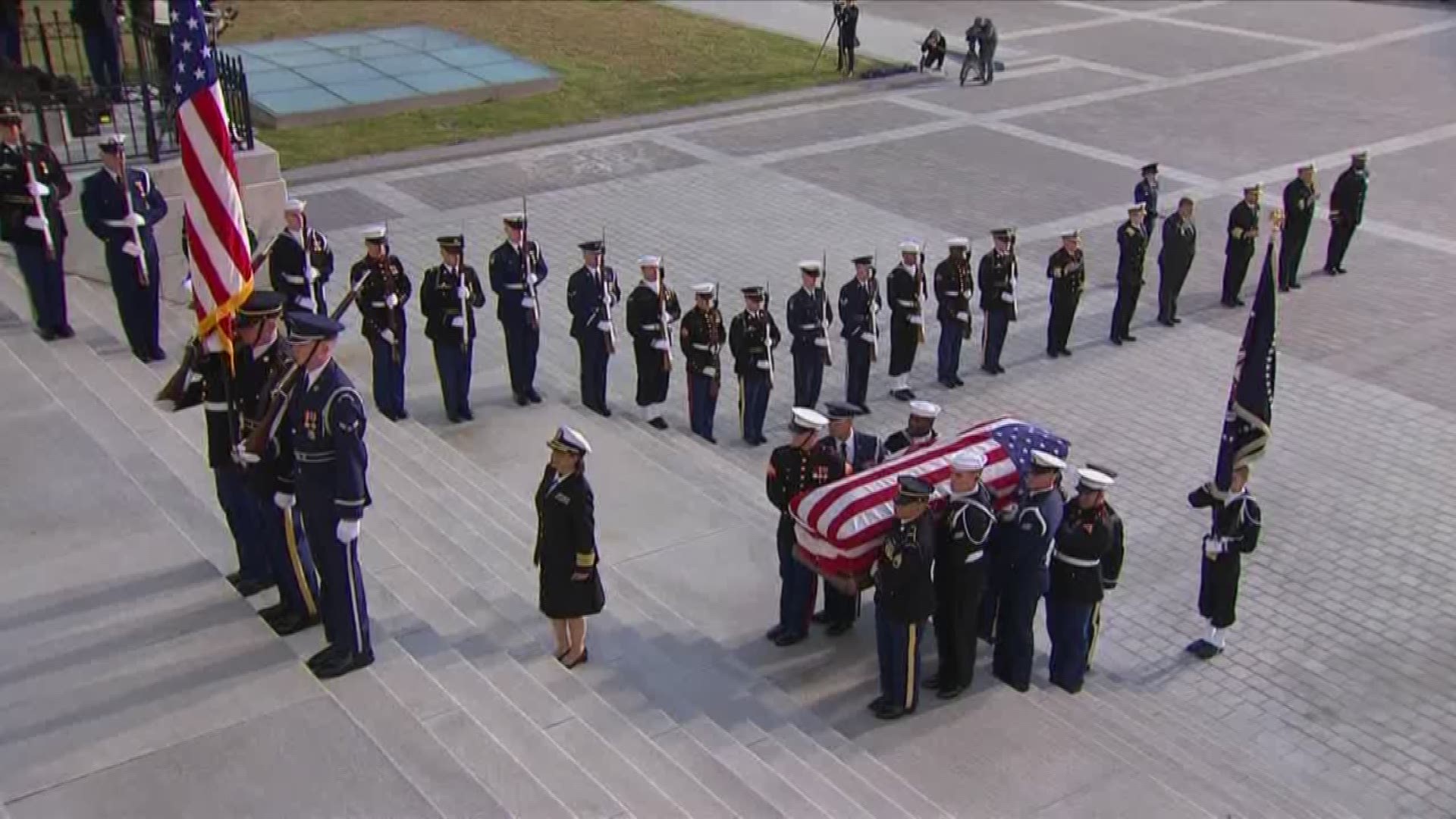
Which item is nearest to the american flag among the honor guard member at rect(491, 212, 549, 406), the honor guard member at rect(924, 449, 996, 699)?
the honor guard member at rect(924, 449, 996, 699)

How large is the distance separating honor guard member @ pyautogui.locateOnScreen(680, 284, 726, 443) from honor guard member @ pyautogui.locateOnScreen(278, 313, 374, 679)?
4.36 meters

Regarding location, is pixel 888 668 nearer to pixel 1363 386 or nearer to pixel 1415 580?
pixel 1415 580

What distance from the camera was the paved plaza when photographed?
18.4ft

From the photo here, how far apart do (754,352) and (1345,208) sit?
666cm

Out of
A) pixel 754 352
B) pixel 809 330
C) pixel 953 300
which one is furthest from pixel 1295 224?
pixel 754 352

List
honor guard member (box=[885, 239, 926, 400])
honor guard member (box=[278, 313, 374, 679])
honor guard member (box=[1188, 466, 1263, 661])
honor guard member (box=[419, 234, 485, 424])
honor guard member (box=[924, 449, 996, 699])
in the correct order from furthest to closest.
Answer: honor guard member (box=[885, 239, 926, 400]) < honor guard member (box=[419, 234, 485, 424]) < honor guard member (box=[1188, 466, 1263, 661]) < honor guard member (box=[924, 449, 996, 699]) < honor guard member (box=[278, 313, 374, 679])

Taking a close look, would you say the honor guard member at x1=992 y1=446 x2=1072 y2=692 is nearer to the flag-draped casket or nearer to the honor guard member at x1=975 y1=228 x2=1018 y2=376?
the flag-draped casket

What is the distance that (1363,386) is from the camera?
1144 centimetres

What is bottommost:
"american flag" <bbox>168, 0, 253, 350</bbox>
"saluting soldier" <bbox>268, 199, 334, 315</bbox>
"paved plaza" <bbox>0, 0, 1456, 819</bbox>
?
"paved plaza" <bbox>0, 0, 1456, 819</bbox>

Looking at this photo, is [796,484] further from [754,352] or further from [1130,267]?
[1130,267]

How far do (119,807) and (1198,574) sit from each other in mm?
6044

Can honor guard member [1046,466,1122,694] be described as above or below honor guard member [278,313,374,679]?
below

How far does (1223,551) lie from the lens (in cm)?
764

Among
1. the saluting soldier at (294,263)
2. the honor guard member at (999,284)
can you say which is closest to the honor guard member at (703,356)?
the honor guard member at (999,284)
